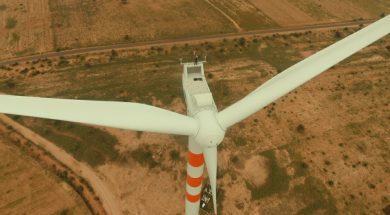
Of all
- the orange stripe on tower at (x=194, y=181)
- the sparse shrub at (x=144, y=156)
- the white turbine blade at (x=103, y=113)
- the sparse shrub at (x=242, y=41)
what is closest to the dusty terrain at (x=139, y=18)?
the sparse shrub at (x=242, y=41)

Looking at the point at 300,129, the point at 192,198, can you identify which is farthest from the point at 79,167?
the point at 300,129

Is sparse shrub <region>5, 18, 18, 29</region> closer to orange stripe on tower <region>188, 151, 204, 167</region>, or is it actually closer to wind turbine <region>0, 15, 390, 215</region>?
wind turbine <region>0, 15, 390, 215</region>

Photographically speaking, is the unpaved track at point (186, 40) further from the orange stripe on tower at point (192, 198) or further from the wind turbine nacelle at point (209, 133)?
A: the wind turbine nacelle at point (209, 133)

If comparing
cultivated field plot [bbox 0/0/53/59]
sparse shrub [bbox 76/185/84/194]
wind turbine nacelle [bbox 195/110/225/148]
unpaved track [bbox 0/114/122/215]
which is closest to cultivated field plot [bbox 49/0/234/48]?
cultivated field plot [bbox 0/0/53/59]

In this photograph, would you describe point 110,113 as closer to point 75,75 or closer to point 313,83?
point 75,75

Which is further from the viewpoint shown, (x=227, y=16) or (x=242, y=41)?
(x=227, y=16)

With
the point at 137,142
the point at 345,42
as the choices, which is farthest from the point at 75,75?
the point at 345,42

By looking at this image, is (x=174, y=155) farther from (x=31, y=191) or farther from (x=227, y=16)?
(x=227, y=16)
